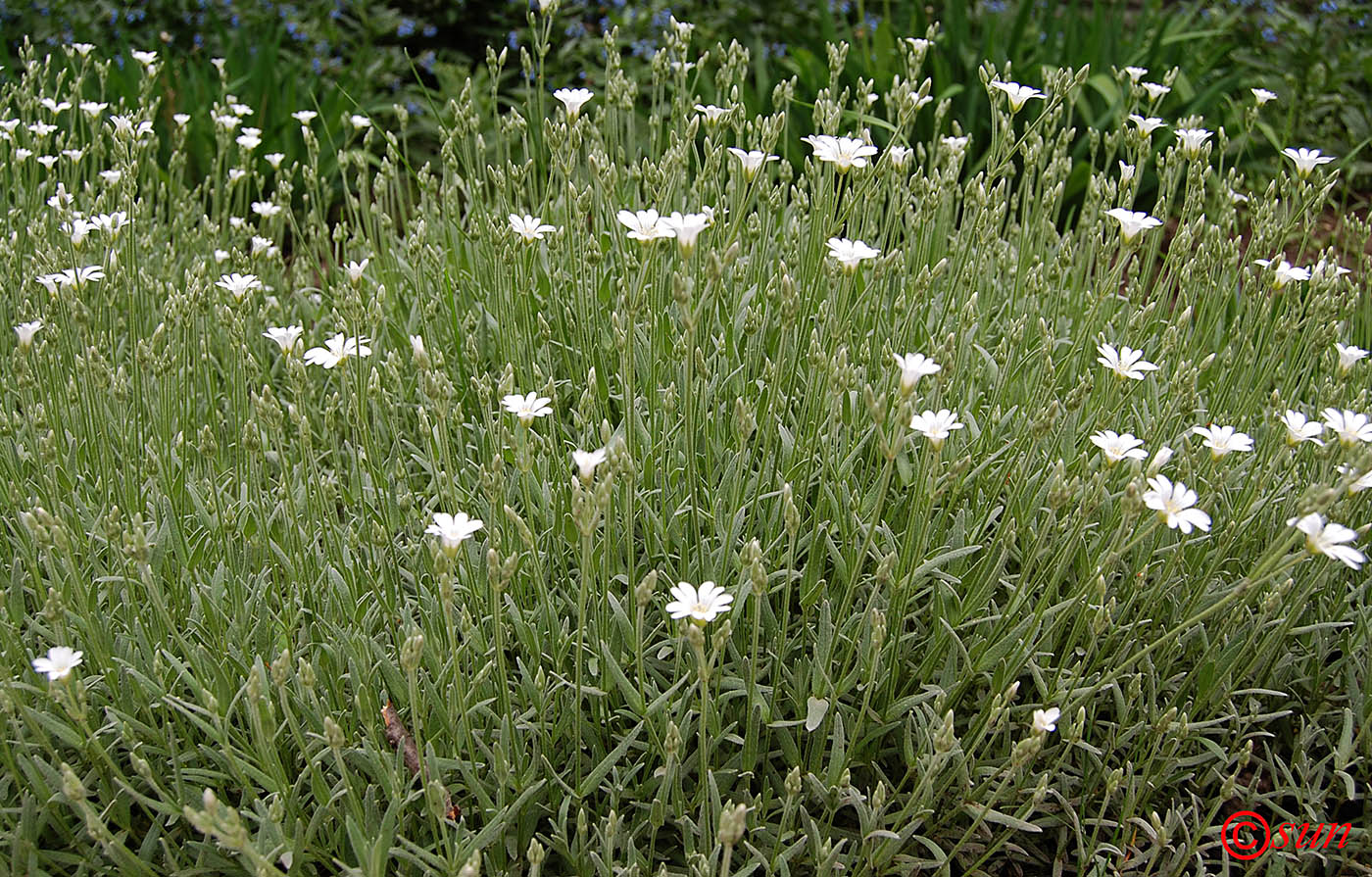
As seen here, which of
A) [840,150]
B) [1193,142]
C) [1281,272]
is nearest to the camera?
[840,150]

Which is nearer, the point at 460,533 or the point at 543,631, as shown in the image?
the point at 460,533

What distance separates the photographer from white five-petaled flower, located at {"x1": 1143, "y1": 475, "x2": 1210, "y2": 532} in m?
1.85

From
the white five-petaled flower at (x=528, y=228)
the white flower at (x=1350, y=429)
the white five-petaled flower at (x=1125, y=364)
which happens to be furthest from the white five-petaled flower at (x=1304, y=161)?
the white five-petaled flower at (x=528, y=228)

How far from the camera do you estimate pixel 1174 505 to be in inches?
75.7

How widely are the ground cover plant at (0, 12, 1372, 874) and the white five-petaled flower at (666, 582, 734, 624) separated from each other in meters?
0.01

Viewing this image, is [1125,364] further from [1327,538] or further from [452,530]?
[452,530]

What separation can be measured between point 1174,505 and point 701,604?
82 centimetres

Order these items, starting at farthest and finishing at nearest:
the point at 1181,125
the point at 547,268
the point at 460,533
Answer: the point at 547,268, the point at 1181,125, the point at 460,533

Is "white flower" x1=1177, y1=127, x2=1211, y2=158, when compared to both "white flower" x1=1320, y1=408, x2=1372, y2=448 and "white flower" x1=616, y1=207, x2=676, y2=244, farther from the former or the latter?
"white flower" x1=616, y1=207, x2=676, y2=244

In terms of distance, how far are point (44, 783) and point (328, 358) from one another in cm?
91

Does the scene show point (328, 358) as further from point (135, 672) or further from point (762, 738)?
point (762, 738)

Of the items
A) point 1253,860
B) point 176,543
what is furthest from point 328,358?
point 1253,860

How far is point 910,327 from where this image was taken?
2.69 m

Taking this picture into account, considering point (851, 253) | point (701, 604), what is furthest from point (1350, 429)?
point (701, 604)
